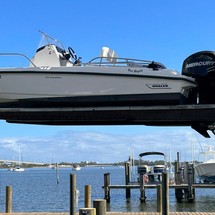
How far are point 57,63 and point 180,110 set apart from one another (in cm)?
430

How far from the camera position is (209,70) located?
7871 mm

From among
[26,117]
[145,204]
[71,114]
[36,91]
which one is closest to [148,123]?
[71,114]

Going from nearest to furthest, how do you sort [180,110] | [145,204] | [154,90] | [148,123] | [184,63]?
[180,110] → [148,123] → [154,90] → [184,63] → [145,204]

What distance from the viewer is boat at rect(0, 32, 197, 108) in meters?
7.67

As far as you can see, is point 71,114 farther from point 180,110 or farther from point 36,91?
point 36,91

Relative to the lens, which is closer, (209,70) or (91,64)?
(209,70)

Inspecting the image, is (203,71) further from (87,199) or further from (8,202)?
(8,202)

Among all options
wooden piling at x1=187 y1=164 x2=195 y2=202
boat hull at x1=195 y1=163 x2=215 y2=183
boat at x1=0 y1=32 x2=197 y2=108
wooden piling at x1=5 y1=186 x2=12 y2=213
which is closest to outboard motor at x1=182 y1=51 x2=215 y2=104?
boat at x1=0 y1=32 x2=197 y2=108

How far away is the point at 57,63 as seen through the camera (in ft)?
32.6

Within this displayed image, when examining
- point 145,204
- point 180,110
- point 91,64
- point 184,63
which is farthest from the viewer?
point 145,204

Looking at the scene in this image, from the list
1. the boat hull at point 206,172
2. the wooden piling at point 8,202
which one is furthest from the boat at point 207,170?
the wooden piling at point 8,202

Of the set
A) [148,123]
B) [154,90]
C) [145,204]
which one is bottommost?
[145,204]

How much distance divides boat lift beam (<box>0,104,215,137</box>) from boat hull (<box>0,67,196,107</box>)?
1.08 metres

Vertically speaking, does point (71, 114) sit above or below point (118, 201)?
above
